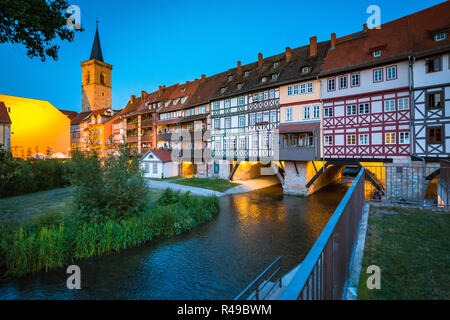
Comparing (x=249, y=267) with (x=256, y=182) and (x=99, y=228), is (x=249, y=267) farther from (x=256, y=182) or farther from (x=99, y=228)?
(x=256, y=182)

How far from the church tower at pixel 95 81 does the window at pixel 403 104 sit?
6802 centimetres

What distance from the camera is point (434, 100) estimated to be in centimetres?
1509

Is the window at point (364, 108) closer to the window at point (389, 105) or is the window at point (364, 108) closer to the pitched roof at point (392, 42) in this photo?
the window at point (389, 105)

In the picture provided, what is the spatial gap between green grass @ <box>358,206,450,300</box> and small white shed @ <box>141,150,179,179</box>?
85.9 ft

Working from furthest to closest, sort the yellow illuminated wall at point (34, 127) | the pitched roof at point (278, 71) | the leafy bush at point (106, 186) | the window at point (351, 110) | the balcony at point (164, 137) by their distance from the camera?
the yellow illuminated wall at point (34, 127), the balcony at point (164, 137), the pitched roof at point (278, 71), the window at point (351, 110), the leafy bush at point (106, 186)

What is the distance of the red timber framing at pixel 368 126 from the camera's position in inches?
641

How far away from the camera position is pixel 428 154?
1526 cm

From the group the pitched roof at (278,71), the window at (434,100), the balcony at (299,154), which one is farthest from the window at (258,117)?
the window at (434,100)

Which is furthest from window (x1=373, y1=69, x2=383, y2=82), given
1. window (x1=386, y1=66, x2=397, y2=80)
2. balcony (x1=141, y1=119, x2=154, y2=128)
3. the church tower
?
the church tower

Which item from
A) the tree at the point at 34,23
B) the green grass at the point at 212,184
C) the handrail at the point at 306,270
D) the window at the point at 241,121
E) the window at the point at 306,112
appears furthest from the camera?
the window at the point at 241,121

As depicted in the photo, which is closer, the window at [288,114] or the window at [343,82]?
the window at [343,82]

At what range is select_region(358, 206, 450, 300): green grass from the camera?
364 centimetres

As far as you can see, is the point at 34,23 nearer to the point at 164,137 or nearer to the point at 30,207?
the point at 30,207
